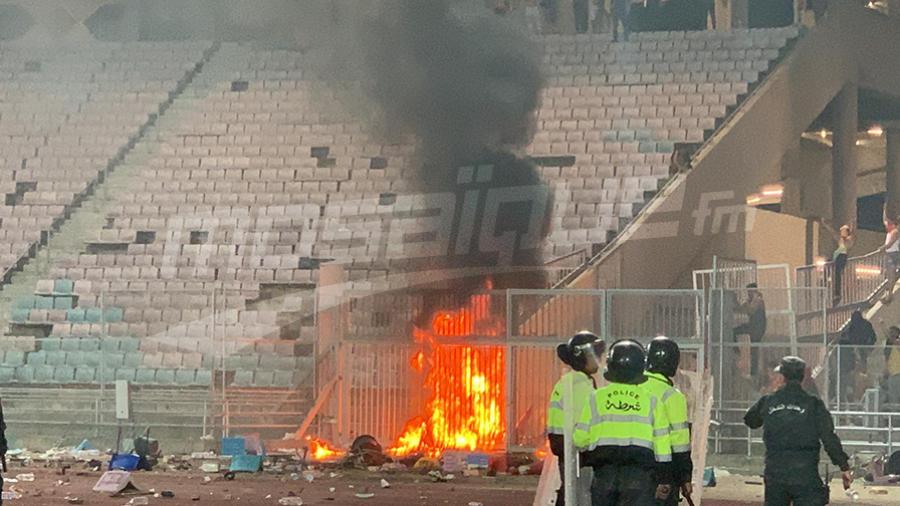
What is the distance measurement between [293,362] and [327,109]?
289 inches

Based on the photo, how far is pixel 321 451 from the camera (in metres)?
18.0

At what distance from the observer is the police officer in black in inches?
362

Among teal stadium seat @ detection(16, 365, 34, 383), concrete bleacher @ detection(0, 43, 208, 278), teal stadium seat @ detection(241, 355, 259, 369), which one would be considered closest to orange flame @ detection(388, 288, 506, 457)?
teal stadium seat @ detection(241, 355, 259, 369)

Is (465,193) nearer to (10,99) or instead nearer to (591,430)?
(10,99)

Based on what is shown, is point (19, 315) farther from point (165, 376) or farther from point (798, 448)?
point (798, 448)

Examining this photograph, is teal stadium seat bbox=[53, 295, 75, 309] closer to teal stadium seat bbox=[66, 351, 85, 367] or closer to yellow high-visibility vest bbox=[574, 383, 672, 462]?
teal stadium seat bbox=[66, 351, 85, 367]

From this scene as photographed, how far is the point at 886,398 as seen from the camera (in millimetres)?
17156

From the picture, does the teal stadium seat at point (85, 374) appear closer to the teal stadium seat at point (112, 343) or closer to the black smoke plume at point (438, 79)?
the teal stadium seat at point (112, 343)

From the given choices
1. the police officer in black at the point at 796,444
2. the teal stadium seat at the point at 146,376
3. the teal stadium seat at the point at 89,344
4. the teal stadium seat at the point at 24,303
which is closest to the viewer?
the police officer in black at the point at 796,444

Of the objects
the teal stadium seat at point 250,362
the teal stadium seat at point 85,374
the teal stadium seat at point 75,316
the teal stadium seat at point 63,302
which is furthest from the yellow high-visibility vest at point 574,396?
the teal stadium seat at point 63,302

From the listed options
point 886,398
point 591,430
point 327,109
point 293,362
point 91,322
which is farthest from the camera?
point 327,109

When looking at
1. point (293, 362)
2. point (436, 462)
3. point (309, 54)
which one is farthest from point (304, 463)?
point (309, 54)

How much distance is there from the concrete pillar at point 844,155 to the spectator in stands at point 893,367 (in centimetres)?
1179

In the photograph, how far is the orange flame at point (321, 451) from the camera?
1784 cm
